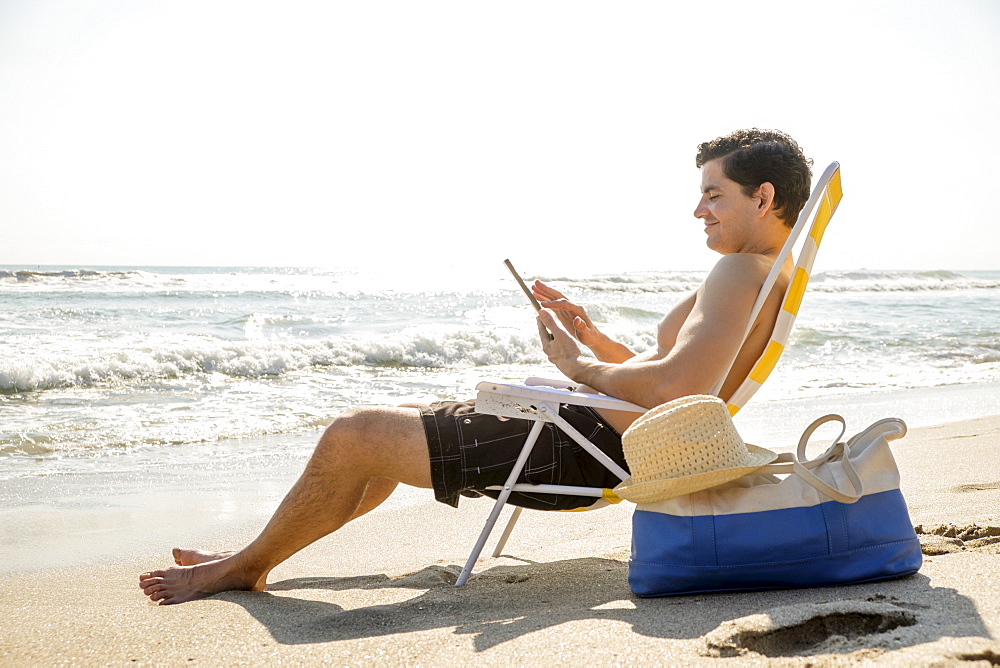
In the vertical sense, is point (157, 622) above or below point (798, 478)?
below

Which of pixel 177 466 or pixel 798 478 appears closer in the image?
pixel 798 478

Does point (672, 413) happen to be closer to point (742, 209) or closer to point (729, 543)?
point (729, 543)

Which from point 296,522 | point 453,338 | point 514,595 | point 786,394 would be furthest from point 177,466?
point 453,338

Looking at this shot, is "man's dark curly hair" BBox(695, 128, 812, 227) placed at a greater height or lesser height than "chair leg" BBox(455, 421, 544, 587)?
greater

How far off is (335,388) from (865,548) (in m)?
6.98

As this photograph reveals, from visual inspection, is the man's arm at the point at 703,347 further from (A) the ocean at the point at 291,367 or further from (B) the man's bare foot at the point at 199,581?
(A) the ocean at the point at 291,367

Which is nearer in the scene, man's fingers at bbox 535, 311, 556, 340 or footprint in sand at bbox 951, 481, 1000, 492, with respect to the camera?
man's fingers at bbox 535, 311, 556, 340

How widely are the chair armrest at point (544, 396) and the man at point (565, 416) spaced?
0.16ft

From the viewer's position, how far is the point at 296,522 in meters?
2.49

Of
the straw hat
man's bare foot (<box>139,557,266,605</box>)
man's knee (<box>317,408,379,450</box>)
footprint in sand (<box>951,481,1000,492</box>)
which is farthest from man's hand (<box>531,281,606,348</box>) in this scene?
footprint in sand (<box>951,481,1000,492</box>)

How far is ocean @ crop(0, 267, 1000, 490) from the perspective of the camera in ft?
18.9

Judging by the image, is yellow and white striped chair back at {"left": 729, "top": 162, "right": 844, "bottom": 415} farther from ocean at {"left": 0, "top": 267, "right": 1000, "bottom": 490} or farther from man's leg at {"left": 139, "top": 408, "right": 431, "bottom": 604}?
ocean at {"left": 0, "top": 267, "right": 1000, "bottom": 490}

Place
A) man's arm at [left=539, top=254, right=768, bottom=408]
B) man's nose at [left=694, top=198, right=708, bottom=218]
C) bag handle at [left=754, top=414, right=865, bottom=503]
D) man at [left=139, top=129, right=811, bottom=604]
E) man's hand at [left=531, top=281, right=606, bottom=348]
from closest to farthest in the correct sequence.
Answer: bag handle at [left=754, top=414, right=865, bottom=503]
man's arm at [left=539, top=254, right=768, bottom=408]
man at [left=139, top=129, right=811, bottom=604]
man's nose at [left=694, top=198, right=708, bottom=218]
man's hand at [left=531, top=281, right=606, bottom=348]

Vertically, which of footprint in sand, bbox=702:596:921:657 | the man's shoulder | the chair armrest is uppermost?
the man's shoulder
